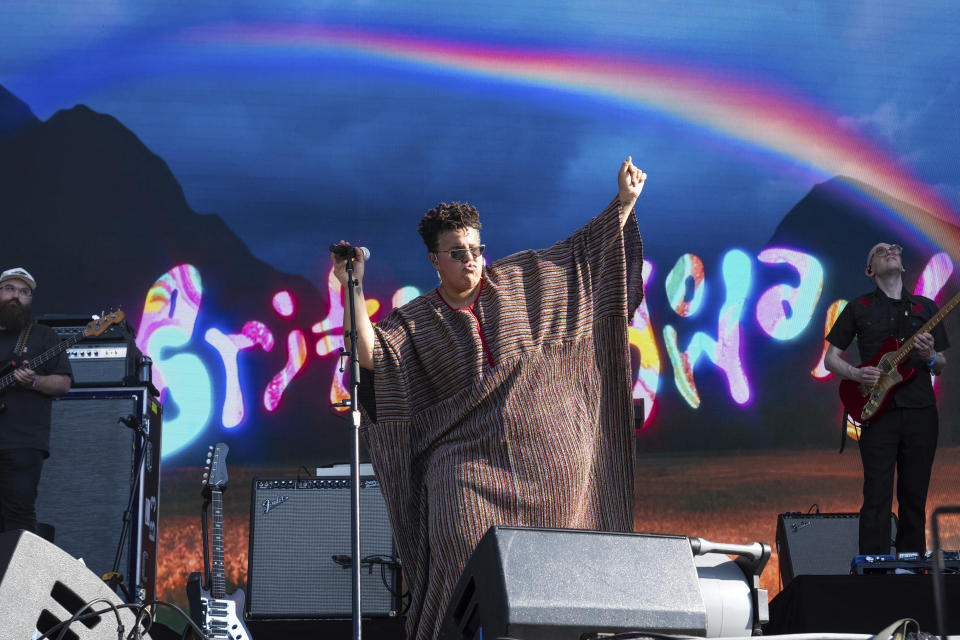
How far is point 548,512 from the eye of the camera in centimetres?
266

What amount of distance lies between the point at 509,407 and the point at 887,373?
247 cm

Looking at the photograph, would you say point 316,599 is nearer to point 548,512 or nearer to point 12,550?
point 548,512

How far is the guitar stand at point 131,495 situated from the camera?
460 cm

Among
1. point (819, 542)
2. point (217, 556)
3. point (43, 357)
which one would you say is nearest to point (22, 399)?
point (43, 357)

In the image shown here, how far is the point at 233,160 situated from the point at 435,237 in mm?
3461

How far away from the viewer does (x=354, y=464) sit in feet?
8.64

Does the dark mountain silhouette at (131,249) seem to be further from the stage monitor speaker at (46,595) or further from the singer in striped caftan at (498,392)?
the stage monitor speaker at (46,595)

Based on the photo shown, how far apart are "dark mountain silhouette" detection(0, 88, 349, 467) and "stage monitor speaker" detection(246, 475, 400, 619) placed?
1406 mm

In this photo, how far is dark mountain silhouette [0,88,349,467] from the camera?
584 cm

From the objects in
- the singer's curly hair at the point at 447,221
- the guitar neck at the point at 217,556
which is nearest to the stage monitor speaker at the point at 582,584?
the singer's curly hair at the point at 447,221

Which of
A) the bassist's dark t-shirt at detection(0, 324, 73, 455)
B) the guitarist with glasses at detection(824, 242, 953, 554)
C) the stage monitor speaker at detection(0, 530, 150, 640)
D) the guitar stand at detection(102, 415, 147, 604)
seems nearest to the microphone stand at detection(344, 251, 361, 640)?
the stage monitor speaker at detection(0, 530, 150, 640)

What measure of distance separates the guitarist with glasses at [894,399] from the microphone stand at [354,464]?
258 centimetres

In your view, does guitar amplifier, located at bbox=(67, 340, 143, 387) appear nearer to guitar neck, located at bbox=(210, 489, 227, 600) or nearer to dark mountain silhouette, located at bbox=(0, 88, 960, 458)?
dark mountain silhouette, located at bbox=(0, 88, 960, 458)

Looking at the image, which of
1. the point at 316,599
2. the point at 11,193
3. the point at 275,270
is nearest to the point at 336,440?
the point at 275,270
